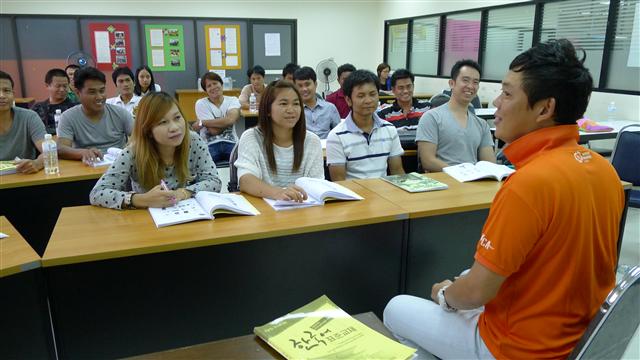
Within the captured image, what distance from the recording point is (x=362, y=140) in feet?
8.51

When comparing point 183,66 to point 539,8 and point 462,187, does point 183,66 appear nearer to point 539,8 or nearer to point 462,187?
point 539,8

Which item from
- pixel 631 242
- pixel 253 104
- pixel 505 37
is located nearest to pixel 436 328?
pixel 631 242

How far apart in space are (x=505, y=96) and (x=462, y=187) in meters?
1.09

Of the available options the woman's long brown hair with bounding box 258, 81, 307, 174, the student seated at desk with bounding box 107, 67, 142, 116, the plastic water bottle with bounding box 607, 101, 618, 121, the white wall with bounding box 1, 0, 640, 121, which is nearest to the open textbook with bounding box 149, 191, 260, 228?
the woman's long brown hair with bounding box 258, 81, 307, 174

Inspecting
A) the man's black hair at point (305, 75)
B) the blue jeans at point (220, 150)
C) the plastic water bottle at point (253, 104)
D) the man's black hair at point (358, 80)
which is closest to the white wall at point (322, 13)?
the plastic water bottle at point (253, 104)

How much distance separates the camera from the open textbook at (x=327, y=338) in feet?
2.88

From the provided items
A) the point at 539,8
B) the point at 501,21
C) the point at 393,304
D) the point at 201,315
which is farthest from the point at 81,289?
the point at 501,21

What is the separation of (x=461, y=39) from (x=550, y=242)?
6695mm

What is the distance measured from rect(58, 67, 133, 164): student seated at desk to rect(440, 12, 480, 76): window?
17.6 feet

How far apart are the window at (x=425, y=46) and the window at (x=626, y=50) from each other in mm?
3108

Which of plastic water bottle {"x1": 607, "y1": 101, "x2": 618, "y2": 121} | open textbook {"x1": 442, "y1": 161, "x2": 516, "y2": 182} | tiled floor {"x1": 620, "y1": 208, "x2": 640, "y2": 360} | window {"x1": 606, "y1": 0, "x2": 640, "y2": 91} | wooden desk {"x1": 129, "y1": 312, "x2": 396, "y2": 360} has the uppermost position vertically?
window {"x1": 606, "y1": 0, "x2": 640, "y2": 91}

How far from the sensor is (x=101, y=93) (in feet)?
9.87

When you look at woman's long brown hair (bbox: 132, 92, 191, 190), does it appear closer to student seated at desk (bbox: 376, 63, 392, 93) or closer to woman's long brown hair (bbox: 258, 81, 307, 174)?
woman's long brown hair (bbox: 258, 81, 307, 174)

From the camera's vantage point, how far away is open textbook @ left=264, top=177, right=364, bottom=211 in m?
1.89
